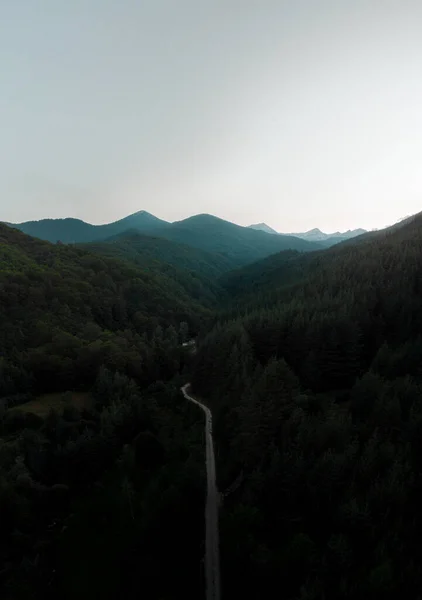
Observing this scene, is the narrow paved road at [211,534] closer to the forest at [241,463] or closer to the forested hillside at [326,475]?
the forest at [241,463]

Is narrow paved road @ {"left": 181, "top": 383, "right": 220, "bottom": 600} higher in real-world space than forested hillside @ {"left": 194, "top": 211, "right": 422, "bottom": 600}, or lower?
lower

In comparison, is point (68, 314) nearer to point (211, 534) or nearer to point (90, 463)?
point (90, 463)

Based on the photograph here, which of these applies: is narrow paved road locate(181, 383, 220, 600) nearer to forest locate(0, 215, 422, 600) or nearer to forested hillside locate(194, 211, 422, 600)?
forest locate(0, 215, 422, 600)

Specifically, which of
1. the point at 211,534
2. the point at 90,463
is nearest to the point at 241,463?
the point at 211,534

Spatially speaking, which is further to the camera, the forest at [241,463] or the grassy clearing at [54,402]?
the grassy clearing at [54,402]

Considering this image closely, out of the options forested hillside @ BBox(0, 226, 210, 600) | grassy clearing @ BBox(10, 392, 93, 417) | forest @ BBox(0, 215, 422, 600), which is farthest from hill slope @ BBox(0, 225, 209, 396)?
grassy clearing @ BBox(10, 392, 93, 417)

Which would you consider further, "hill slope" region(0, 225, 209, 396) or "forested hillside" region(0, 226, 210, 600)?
"hill slope" region(0, 225, 209, 396)

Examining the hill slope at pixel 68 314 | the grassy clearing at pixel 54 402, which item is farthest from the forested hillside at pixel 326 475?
the hill slope at pixel 68 314
